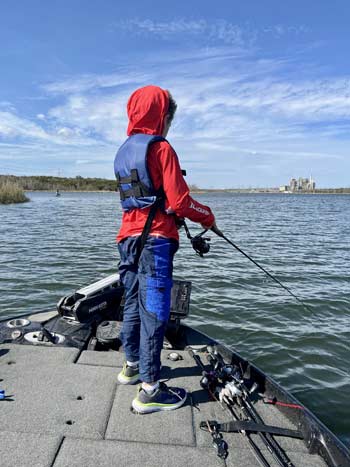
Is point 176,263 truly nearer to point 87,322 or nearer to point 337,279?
point 337,279

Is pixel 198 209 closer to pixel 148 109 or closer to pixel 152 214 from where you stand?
pixel 152 214

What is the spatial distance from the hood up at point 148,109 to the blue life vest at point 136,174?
0.37 ft

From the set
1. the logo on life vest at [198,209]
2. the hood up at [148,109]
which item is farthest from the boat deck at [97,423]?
the hood up at [148,109]

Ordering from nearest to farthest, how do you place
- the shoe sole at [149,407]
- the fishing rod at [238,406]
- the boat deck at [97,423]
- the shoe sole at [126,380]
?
the boat deck at [97,423] → the fishing rod at [238,406] → the shoe sole at [149,407] → the shoe sole at [126,380]

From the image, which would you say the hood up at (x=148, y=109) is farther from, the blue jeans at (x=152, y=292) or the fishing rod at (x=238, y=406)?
the fishing rod at (x=238, y=406)

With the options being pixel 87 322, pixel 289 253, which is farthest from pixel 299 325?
pixel 289 253

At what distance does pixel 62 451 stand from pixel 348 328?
6618 millimetres

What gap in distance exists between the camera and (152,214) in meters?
3.38

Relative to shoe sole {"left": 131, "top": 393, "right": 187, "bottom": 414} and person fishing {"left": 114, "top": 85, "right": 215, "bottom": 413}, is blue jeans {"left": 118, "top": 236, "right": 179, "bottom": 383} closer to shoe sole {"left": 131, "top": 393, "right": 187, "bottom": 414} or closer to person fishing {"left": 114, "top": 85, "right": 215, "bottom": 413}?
person fishing {"left": 114, "top": 85, "right": 215, "bottom": 413}

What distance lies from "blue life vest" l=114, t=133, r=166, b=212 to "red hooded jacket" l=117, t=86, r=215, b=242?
50 millimetres

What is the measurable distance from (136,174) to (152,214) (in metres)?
0.37

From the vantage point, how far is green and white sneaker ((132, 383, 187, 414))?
11.0ft

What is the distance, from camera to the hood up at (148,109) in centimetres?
338

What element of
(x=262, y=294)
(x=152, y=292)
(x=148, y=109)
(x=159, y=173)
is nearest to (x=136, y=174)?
(x=159, y=173)
